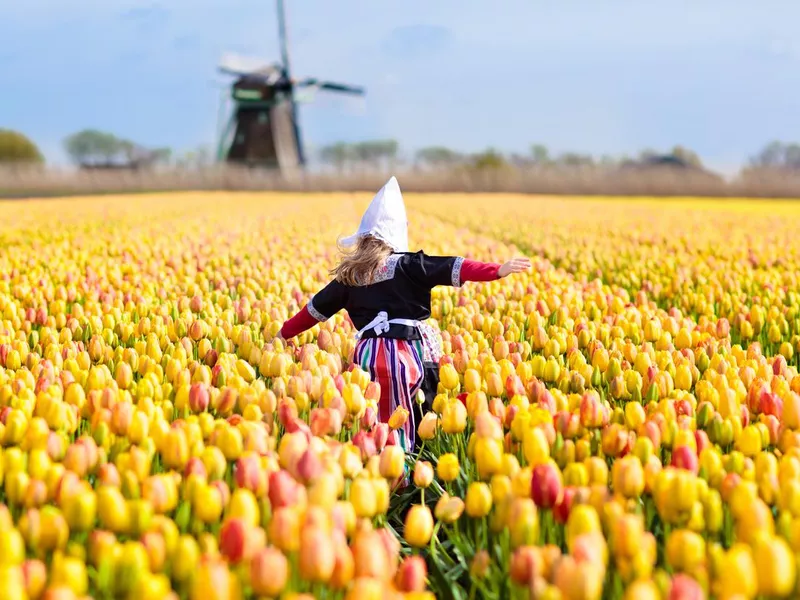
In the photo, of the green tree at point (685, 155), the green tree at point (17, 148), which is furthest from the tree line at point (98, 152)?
the green tree at point (685, 155)

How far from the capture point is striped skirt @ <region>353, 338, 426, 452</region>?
4.02 meters

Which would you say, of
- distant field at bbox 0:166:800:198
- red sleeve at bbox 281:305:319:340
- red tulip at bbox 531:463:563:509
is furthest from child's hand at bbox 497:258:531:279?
distant field at bbox 0:166:800:198

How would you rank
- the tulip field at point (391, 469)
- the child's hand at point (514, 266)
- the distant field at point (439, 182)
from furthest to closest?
the distant field at point (439, 182) < the child's hand at point (514, 266) < the tulip field at point (391, 469)

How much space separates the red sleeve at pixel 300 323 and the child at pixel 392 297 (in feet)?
0.06

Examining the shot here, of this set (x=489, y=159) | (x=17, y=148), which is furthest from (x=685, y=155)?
(x=17, y=148)

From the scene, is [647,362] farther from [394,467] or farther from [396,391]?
[394,467]

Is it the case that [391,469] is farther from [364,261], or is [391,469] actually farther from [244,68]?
[244,68]

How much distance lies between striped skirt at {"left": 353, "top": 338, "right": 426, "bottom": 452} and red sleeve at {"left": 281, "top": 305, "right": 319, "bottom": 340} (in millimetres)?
338

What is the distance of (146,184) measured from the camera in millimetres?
54719

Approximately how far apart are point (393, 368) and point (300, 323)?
648mm

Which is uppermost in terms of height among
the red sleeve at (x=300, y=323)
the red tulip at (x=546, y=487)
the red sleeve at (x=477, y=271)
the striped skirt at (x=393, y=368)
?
the red sleeve at (x=477, y=271)

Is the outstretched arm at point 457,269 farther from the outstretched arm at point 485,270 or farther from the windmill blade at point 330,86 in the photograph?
the windmill blade at point 330,86

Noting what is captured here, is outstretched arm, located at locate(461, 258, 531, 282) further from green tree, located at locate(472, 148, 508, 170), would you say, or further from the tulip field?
green tree, located at locate(472, 148, 508, 170)

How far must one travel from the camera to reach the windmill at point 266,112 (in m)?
47.5
